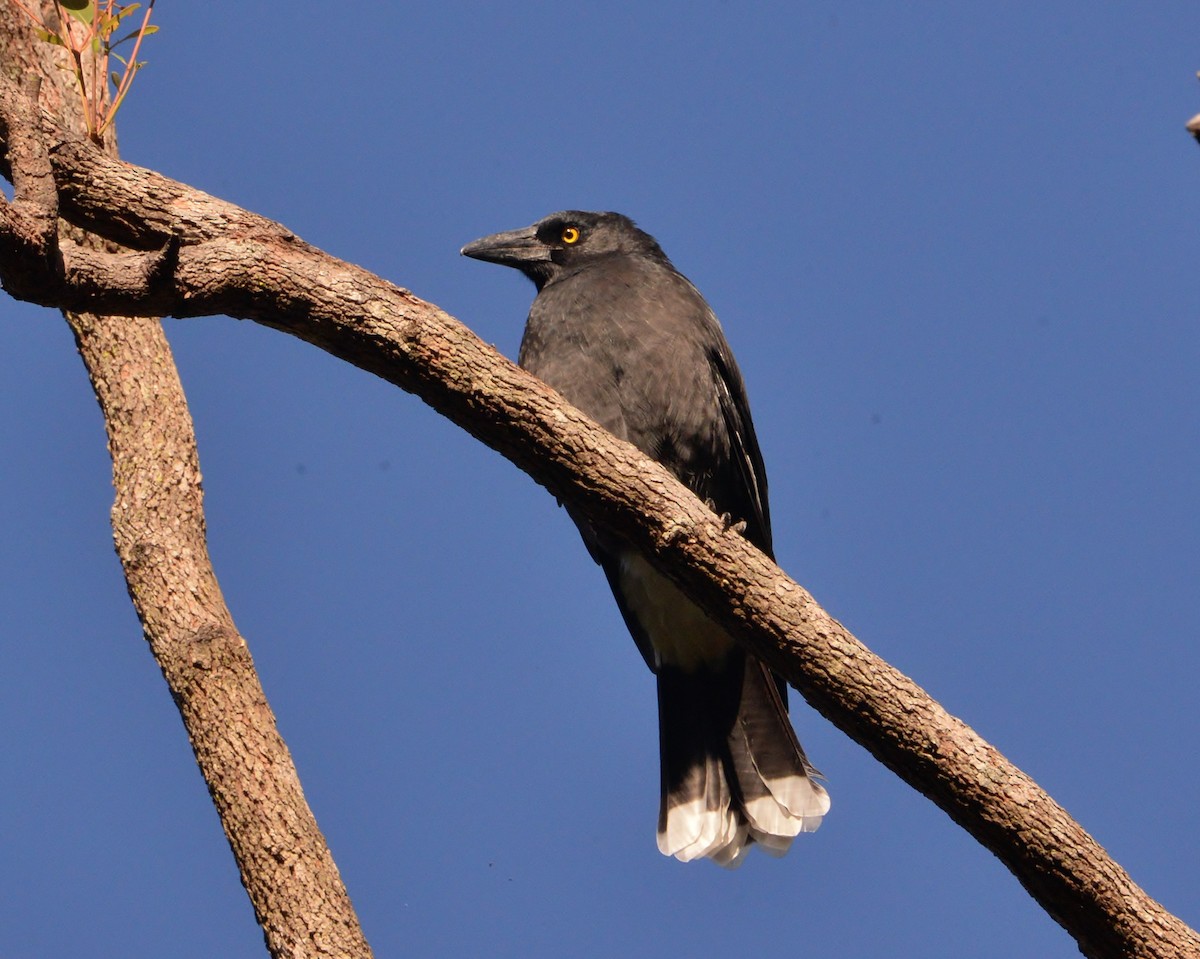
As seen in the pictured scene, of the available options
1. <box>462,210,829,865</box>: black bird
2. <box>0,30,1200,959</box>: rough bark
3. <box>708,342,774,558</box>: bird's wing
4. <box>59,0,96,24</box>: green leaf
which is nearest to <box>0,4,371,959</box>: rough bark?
<box>0,30,1200,959</box>: rough bark

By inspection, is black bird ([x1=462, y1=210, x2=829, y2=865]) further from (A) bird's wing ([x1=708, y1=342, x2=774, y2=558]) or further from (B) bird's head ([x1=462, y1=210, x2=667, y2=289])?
(B) bird's head ([x1=462, y1=210, x2=667, y2=289])

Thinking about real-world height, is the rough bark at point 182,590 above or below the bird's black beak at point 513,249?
below

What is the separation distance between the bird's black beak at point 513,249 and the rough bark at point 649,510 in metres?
2.62

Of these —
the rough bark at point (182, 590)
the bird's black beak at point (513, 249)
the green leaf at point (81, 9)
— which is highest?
the bird's black beak at point (513, 249)

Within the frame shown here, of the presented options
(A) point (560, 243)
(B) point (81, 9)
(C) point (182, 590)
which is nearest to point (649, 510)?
(C) point (182, 590)

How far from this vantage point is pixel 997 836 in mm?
3295

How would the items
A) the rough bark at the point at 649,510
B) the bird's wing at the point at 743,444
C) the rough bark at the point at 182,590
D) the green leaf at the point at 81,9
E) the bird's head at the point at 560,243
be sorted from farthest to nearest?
the bird's head at the point at 560,243 < the bird's wing at the point at 743,444 < the green leaf at the point at 81,9 < the rough bark at the point at 182,590 < the rough bark at the point at 649,510

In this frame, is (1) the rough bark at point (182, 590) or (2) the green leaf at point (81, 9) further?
(2) the green leaf at point (81, 9)

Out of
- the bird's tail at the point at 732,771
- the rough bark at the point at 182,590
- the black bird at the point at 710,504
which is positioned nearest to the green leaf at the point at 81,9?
the rough bark at the point at 182,590

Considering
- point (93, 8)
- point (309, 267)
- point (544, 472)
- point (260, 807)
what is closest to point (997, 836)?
point (544, 472)

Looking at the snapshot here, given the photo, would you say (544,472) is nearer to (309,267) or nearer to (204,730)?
(309,267)

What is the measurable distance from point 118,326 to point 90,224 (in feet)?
3.44

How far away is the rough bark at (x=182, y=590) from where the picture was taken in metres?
3.53

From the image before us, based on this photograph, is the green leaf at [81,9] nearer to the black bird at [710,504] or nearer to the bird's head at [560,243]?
the black bird at [710,504]
